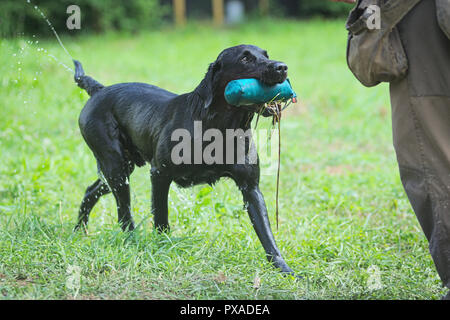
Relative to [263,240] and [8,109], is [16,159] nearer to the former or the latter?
[8,109]

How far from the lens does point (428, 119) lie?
10.0ft

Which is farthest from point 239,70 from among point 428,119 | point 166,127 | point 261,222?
point 428,119

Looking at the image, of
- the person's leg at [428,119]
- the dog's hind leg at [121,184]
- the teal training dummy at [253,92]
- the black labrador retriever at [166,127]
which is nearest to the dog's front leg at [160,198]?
the black labrador retriever at [166,127]

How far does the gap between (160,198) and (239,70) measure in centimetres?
104

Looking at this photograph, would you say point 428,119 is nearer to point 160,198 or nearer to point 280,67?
point 280,67

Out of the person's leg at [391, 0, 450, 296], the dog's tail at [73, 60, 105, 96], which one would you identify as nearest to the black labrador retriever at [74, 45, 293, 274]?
the dog's tail at [73, 60, 105, 96]

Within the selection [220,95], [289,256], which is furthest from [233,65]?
[289,256]

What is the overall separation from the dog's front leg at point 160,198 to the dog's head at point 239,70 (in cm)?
61

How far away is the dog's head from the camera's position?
3.49 metres

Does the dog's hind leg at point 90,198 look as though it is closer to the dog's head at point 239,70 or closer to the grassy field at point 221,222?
the grassy field at point 221,222

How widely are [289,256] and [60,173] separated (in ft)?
10.2

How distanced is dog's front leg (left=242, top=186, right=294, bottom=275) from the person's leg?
103cm

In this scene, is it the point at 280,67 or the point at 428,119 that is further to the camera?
the point at 280,67

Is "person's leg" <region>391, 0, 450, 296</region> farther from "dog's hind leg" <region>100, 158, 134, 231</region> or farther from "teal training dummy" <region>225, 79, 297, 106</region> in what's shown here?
Result: "dog's hind leg" <region>100, 158, 134, 231</region>
